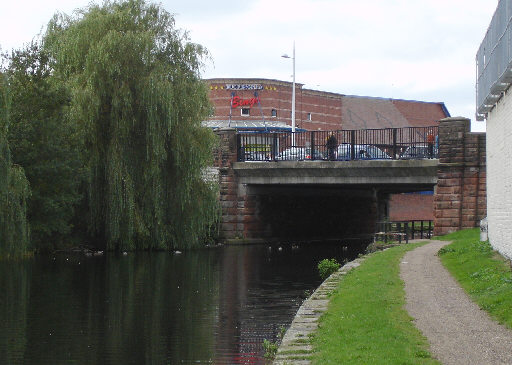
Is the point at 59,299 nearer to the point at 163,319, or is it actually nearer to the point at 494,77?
the point at 163,319

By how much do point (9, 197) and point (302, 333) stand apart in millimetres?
17985

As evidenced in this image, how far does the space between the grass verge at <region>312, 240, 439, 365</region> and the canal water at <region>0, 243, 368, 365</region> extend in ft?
4.46

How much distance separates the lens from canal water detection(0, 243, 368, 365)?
44.2 feet

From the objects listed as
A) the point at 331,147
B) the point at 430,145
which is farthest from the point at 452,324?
the point at 331,147

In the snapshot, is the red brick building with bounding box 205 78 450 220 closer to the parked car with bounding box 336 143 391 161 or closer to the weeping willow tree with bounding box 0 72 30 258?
the parked car with bounding box 336 143 391 161

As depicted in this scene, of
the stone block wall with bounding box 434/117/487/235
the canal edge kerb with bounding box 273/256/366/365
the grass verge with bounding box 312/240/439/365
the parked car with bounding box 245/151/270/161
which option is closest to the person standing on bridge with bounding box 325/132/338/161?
the parked car with bounding box 245/151/270/161

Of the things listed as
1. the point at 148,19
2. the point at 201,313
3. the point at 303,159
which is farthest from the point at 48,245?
the point at 201,313

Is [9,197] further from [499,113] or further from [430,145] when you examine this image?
[430,145]

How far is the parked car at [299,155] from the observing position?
138 ft

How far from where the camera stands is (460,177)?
36.0 meters

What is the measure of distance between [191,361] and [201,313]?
5380 millimetres

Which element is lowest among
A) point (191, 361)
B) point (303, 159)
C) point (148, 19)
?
point (191, 361)

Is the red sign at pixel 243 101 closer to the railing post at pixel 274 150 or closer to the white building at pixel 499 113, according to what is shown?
the railing post at pixel 274 150

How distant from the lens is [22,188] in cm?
2822
